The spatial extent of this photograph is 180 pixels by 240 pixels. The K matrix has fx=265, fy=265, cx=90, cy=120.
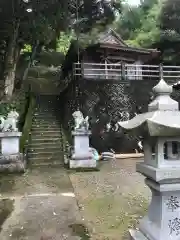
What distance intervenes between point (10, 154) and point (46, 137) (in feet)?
9.10

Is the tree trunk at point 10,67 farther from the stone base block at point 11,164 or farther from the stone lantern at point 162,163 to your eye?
the stone lantern at point 162,163

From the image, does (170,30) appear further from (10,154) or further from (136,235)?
(136,235)

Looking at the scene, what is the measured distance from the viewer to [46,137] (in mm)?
11547

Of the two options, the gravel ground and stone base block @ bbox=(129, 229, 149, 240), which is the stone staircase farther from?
stone base block @ bbox=(129, 229, 149, 240)

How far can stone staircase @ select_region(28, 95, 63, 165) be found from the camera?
10086 mm

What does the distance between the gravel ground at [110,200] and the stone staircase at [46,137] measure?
1.79 m

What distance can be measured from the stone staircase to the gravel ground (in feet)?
5.86

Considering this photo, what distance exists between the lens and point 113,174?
339 inches

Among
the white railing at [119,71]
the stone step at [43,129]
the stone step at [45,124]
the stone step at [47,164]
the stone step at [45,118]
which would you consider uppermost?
the white railing at [119,71]

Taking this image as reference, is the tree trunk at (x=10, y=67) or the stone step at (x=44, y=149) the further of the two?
the tree trunk at (x=10, y=67)

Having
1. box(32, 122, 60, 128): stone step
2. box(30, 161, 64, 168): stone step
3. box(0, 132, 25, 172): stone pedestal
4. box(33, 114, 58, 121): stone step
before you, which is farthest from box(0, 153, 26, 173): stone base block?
box(33, 114, 58, 121): stone step

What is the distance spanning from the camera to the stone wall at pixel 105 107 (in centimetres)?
1197

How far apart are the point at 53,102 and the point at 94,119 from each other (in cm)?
446

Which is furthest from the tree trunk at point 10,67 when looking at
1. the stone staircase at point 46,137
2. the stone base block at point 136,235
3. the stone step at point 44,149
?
the stone base block at point 136,235
